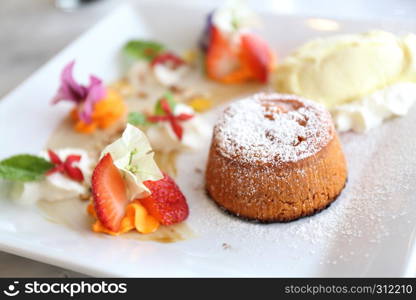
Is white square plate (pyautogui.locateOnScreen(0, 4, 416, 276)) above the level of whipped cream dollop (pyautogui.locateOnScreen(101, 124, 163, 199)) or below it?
below

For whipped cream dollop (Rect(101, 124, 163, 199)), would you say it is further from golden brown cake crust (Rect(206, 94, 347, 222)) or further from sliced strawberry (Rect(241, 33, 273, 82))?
sliced strawberry (Rect(241, 33, 273, 82))

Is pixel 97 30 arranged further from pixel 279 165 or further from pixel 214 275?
pixel 214 275

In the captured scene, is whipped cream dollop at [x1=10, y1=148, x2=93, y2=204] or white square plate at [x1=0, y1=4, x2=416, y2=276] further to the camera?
whipped cream dollop at [x1=10, y1=148, x2=93, y2=204]

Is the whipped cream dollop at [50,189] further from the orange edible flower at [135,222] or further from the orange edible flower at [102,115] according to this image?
the orange edible flower at [102,115]

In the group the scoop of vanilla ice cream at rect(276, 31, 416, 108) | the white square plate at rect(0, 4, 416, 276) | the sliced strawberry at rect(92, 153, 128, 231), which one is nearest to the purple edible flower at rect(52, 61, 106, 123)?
the white square plate at rect(0, 4, 416, 276)

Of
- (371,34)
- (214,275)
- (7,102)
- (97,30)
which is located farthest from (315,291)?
(97,30)
